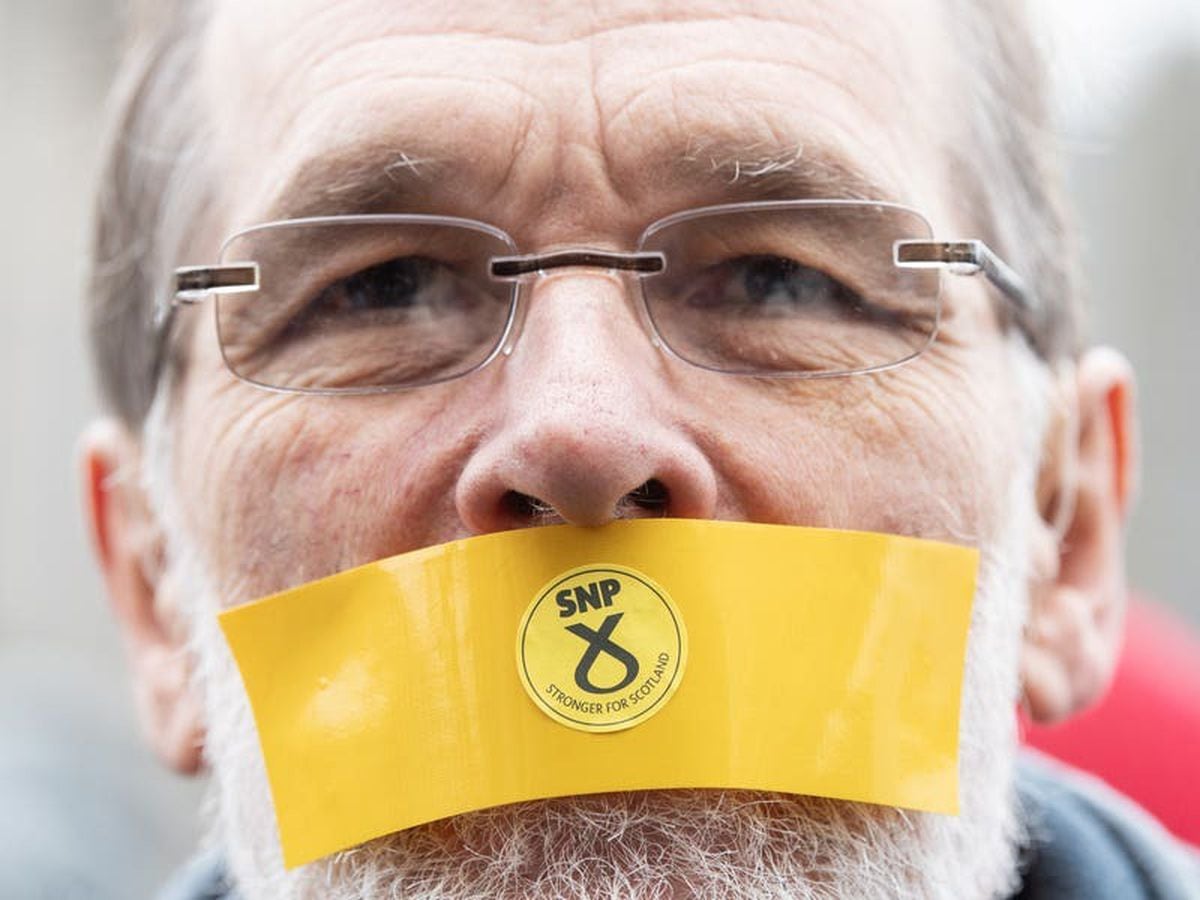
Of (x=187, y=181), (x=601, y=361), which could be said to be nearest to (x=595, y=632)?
(x=601, y=361)

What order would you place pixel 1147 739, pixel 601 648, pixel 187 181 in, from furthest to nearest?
pixel 1147 739
pixel 187 181
pixel 601 648

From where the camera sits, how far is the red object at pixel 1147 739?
12.1 ft

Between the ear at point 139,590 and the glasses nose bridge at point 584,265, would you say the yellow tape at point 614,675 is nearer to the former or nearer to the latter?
the glasses nose bridge at point 584,265

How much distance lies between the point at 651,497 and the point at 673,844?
0.38 metres

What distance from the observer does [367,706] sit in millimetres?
1695

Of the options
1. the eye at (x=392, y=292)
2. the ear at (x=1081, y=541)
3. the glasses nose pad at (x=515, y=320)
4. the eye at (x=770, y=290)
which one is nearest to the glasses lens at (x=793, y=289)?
the eye at (x=770, y=290)

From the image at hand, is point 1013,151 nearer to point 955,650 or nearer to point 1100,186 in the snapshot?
point 955,650

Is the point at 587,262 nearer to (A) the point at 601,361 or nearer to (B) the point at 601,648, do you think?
(A) the point at 601,361

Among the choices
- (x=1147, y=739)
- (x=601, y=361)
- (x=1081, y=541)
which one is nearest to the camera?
(x=601, y=361)

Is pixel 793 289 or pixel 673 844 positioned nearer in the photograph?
pixel 673 844

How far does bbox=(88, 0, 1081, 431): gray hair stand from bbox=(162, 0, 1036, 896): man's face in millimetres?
175

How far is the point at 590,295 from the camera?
5.90 feet

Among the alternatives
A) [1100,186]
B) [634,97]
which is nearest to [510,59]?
[634,97]

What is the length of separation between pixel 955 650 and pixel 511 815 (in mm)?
565
